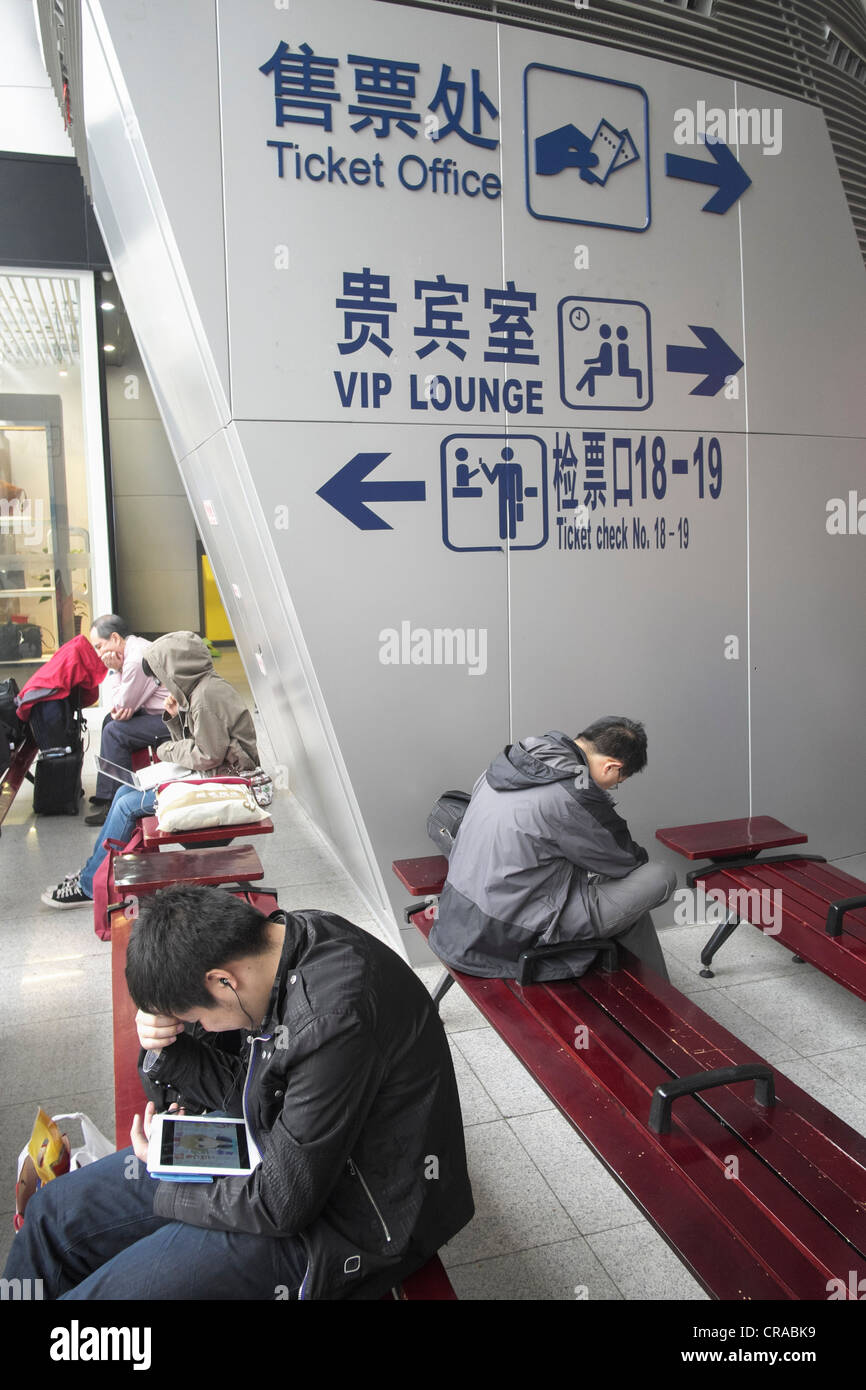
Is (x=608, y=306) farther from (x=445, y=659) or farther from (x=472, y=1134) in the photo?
(x=472, y=1134)

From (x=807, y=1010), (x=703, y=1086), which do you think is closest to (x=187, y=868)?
(x=703, y=1086)

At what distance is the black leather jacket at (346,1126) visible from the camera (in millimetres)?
2059

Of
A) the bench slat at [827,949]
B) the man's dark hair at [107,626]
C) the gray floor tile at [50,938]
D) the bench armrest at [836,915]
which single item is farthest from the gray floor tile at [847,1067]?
the man's dark hair at [107,626]

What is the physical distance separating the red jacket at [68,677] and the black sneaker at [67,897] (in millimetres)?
2142

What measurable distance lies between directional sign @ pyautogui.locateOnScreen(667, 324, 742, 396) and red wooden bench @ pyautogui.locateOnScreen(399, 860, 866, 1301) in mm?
3236

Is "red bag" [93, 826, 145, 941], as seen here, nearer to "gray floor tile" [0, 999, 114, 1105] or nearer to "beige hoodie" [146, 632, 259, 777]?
"beige hoodie" [146, 632, 259, 777]

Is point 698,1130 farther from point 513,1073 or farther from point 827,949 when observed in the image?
point 827,949

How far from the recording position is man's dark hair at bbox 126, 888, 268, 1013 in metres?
2.17

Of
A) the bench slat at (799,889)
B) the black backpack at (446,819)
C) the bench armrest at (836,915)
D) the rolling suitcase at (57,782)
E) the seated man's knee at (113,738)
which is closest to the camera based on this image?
the bench armrest at (836,915)

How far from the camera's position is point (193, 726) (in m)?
5.86

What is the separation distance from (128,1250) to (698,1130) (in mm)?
1476

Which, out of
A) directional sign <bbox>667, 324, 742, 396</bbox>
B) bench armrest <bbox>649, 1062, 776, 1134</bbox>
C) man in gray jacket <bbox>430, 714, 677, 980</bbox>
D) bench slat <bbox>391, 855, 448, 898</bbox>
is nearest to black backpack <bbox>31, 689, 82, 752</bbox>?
bench slat <bbox>391, 855, 448, 898</bbox>

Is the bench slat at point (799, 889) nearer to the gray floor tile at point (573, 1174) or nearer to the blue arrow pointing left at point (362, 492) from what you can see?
the gray floor tile at point (573, 1174)
